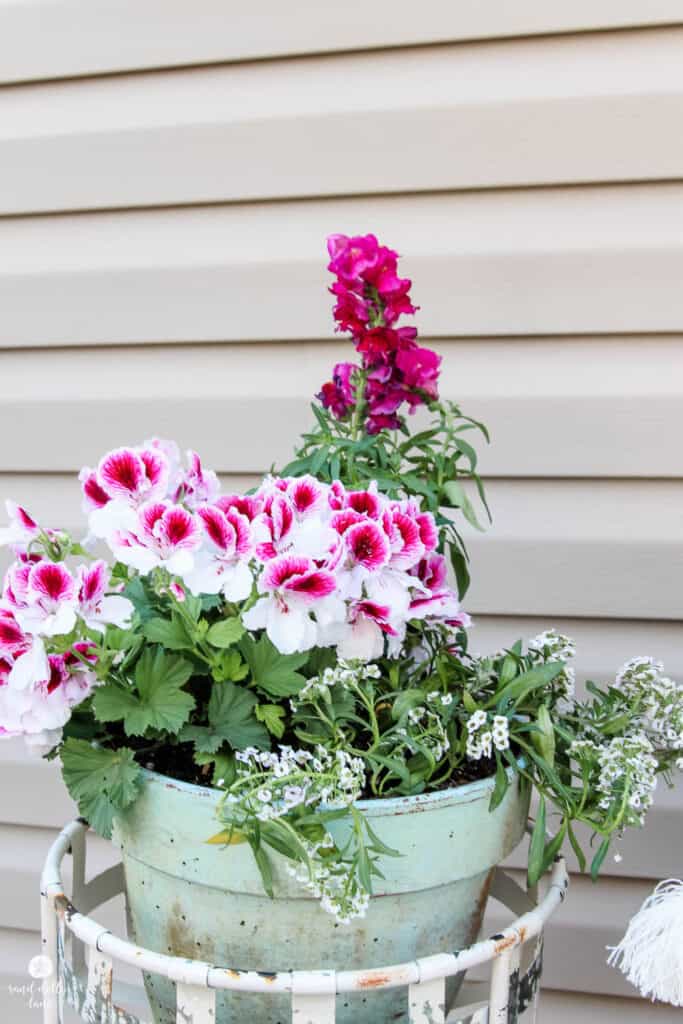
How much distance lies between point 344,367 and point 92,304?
625 mm

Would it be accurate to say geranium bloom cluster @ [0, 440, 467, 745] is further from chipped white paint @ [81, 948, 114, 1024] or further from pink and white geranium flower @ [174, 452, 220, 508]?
chipped white paint @ [81, 948, 114, 1024]

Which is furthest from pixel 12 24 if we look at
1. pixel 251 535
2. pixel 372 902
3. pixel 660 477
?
pixel 372 902

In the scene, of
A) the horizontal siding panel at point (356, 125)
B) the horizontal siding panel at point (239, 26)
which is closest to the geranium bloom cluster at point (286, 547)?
the horizontal siding panel at point (356, 125)

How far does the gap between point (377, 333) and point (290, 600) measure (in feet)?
1.25

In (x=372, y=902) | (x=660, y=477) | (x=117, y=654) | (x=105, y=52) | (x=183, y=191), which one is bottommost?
(x=372, y=902)

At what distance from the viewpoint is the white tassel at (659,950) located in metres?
0.97

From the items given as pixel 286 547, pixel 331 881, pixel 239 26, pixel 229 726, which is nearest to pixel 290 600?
pixel 286 547

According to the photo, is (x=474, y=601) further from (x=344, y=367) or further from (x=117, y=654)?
(x=117, y=654)

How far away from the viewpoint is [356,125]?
1.49 m

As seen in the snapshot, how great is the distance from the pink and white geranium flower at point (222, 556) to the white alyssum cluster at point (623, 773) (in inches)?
15.2

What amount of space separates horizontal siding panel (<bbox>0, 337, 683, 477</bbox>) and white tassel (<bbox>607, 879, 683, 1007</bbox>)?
0.67 meters

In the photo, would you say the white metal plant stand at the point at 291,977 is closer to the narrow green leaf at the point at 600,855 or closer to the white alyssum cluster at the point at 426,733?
the narrow green leaf at the point at 600,855

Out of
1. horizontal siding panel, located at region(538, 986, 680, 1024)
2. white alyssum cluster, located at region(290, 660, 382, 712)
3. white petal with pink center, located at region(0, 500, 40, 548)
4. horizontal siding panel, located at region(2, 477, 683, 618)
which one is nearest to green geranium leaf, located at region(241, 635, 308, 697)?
white alyssum cluster, located at region(290, 660, 382, 712)

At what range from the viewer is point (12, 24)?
159 centimetres
